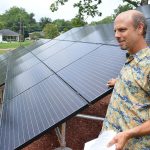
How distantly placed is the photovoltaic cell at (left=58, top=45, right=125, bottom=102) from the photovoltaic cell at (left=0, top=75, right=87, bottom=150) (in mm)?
157

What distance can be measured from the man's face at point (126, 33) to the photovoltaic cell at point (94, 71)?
1245 millimetres

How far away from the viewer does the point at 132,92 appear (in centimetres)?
293

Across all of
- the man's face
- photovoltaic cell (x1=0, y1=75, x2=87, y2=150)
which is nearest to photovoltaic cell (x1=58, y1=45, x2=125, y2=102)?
photovoltaic cell (x1=0, y1=75, x2=87, y2=150)

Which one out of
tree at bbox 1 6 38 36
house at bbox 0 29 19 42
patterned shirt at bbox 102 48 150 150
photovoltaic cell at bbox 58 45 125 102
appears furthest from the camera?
tree at bbox 1 6 38 36

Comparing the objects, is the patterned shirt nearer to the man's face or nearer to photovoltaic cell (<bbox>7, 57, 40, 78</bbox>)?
the man's face

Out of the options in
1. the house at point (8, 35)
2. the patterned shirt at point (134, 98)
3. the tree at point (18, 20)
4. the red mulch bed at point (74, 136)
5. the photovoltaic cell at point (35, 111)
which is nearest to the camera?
the patterned shirt at point (134, 98)

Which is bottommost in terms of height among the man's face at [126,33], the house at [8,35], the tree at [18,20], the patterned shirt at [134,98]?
the house at [8,35]

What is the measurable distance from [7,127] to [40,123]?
0.56m

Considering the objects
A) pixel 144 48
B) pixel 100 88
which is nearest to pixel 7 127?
pixel 100 88

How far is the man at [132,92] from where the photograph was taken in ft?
9.17

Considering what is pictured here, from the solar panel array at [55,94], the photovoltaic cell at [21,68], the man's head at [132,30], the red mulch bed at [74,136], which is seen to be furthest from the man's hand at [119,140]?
the photovoltaic cell at [21,68]

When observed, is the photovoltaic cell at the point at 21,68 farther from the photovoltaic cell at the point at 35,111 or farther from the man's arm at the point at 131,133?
the man's arm at the point at 131,133

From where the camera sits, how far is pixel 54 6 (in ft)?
82.4

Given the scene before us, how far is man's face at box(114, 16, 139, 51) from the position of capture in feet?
9.99
